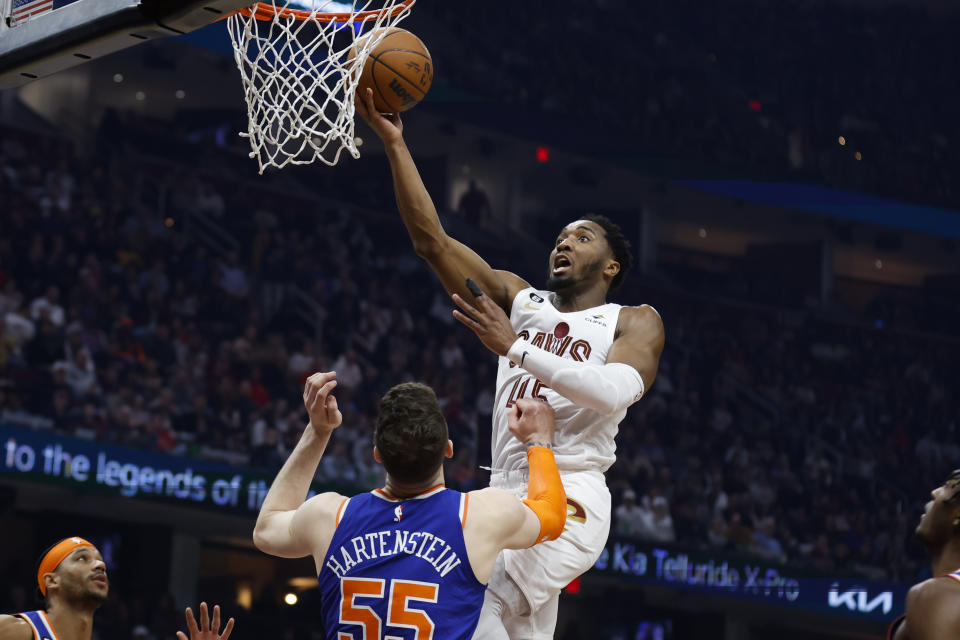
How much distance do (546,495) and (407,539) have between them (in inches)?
20.6

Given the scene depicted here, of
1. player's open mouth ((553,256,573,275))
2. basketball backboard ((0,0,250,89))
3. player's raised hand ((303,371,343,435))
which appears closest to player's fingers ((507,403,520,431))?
player's raised hand ((303,371,343,435))

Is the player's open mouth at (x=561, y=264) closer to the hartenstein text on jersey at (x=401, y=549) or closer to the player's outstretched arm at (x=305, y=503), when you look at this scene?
the player's outstretched arm at (x=305, y=503)

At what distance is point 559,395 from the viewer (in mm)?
4230

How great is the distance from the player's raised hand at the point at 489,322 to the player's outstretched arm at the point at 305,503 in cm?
65

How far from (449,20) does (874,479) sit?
930cm

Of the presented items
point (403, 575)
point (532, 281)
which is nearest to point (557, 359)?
point (403, 575)

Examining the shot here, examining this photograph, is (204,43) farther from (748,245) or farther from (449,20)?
(748,245)

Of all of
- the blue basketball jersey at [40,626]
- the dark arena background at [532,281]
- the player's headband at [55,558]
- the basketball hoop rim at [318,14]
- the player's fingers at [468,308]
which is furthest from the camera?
the dark arena background at [532,281]

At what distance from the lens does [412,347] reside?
50.2 feet

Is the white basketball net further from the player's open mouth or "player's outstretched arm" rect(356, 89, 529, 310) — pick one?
the player's open mouth

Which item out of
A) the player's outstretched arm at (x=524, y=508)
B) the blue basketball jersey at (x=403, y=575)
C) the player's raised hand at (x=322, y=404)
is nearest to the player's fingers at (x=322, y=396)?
the player's raised hand at (x=322, y=404)

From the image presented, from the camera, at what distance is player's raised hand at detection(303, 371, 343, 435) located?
3330 mm

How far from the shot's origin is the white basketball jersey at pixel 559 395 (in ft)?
13.7

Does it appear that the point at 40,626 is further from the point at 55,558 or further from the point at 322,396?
the point at 322,396
